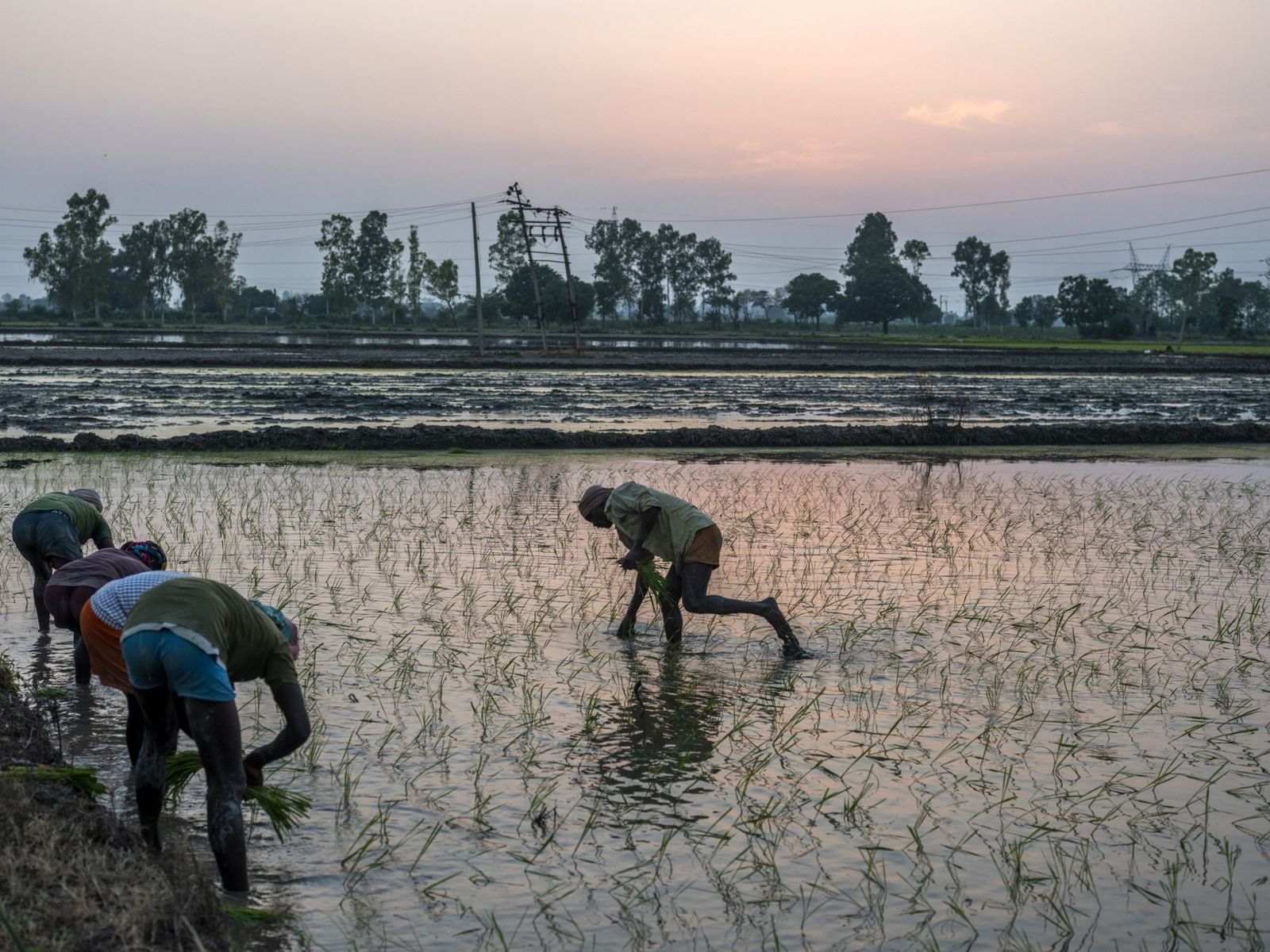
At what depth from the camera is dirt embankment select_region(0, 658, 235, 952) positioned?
318cm

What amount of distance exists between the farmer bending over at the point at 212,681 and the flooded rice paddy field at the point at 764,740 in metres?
0.36

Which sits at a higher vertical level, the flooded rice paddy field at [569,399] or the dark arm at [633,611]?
the flooded rice paddy field at [569,399]

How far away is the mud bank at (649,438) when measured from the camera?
54.3 feet

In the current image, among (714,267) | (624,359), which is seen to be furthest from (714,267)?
(624,359)

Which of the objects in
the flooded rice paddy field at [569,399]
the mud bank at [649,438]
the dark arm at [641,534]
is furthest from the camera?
the flooded rice paddy field at [569,399]

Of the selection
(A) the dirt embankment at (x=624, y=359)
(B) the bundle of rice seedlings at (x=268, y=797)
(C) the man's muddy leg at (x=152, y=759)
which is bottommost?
(B) the bundle of rice seedlings at (x=268, y=797)

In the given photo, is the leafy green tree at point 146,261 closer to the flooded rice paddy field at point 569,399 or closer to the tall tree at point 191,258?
the tall tree at point 191,258

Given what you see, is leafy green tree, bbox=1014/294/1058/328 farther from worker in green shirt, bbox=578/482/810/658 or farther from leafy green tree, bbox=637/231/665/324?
worker in green shirt, bbox=578/482/810/658

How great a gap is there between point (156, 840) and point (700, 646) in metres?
3.73

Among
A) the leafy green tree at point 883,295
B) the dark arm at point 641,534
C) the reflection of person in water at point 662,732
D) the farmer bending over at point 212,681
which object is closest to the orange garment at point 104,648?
the farmer bending over at point 212,681

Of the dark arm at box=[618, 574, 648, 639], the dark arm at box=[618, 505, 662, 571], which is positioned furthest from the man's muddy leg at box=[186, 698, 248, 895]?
the dark arm at box=[618, 574, 648, 639]

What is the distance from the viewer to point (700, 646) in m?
7.23

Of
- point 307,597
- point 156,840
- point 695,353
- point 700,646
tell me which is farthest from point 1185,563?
point 695,353

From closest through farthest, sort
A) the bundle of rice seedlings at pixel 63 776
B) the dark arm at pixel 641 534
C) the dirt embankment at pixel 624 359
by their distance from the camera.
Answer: the bundle of rice seedlings at pixel 63 776 < the dark arm at pixel 641 534 < the dirt embankment at pixel 624 359
